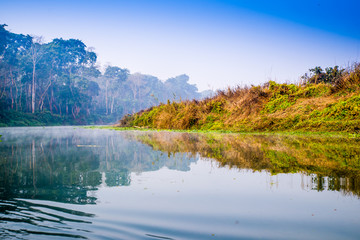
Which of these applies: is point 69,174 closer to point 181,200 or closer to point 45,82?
point 181,200

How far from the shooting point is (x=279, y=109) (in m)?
14.2

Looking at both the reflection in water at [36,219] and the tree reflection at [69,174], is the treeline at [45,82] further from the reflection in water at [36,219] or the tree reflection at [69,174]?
the reflection in water at [36,219]

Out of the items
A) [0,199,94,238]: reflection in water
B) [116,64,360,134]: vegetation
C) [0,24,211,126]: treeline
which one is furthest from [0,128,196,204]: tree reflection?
[0,24,211,126]: treeline

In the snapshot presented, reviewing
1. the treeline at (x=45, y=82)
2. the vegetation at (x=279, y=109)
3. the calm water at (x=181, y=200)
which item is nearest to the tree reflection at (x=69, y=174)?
the calm water at (x=181, y=200)

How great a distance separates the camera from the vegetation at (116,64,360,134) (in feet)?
37.1

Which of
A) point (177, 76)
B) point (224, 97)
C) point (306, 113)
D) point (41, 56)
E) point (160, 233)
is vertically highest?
point (177, 76)

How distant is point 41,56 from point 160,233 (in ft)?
187

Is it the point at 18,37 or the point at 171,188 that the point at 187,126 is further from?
the point at 18,37

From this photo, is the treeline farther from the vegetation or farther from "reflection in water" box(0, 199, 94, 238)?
"reflection in water" box(0, 199, 94, 238)

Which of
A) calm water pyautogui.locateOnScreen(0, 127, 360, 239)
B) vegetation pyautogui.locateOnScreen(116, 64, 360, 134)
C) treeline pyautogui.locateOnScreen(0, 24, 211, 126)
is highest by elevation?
treeline pyautogui.locateOnScreen(0, 24, 211, 126)

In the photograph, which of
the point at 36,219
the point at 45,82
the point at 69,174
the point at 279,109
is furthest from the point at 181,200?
the point at 45,82

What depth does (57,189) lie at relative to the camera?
9.23 feet

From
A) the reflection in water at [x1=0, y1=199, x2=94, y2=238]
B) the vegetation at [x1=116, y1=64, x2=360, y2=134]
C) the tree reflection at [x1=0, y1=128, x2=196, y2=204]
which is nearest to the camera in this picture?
the reflection in water at [x1=0, y1=199, x2=94, y2=238]

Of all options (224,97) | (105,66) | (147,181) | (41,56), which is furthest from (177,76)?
(147,181)
